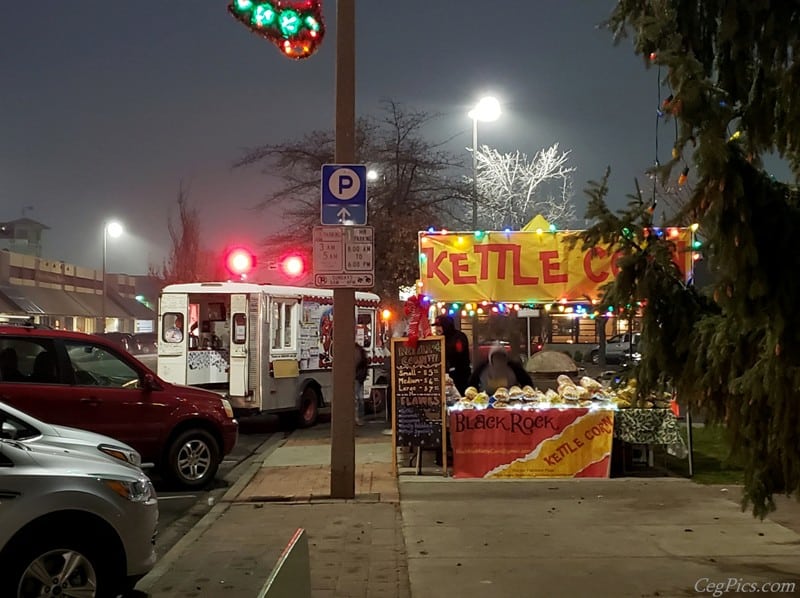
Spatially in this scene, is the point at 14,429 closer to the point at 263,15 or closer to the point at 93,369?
the point at 263,15

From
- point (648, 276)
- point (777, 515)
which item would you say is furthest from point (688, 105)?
point (777, 515)

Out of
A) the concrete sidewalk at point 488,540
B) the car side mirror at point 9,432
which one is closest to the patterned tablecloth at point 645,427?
the concrete sidewalk at point 488,540

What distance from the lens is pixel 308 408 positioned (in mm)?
15266

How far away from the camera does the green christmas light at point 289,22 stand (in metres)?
7.90

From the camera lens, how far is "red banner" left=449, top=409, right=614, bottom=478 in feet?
31.6

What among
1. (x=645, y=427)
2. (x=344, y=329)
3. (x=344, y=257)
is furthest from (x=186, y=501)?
(x=645, y=427)

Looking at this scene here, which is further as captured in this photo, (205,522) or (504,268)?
(504,268)

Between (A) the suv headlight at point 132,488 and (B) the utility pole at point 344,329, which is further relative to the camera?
(B) the utility pole at point 344,329

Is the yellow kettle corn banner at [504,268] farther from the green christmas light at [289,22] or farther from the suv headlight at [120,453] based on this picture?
the suv headlight at [120,453]

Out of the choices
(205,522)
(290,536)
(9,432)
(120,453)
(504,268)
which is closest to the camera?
(9,432)

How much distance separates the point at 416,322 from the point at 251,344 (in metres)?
4.54

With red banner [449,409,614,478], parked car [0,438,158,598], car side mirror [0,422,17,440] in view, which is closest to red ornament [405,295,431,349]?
red banner [449,409,614,478]

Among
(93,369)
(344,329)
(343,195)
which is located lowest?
(93,369)

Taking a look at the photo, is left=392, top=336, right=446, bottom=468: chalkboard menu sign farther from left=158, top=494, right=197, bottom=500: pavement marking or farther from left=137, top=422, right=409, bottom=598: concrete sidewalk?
left=158, top=494, right=197, bottom=500: pavement marking
